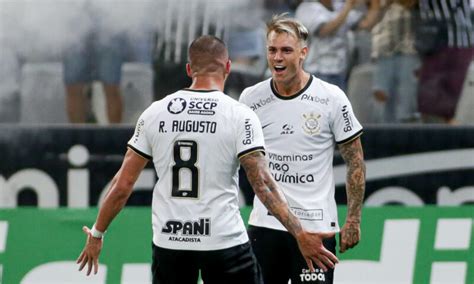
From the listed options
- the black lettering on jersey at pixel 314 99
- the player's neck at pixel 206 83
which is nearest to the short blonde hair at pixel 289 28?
the black lettering on jersey at pixel 314 99

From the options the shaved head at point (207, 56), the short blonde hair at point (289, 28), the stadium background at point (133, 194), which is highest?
the short blonde hair at point (289, 28)

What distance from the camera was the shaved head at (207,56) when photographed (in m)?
5.37

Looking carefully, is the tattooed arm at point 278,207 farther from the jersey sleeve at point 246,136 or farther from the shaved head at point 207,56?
the shaved head at point 207,56

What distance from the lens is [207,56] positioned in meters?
5.38

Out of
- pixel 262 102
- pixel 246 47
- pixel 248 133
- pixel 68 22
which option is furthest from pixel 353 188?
pixel 68 22

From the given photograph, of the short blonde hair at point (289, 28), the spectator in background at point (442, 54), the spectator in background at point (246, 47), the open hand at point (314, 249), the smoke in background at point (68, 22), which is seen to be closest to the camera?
the open hand at point (314, 249)

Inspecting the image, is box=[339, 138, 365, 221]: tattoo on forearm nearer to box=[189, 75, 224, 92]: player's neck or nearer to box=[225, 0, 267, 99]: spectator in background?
box=[189, 75, 224, 92]: player's neck

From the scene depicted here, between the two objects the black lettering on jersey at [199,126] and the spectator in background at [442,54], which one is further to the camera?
the spectator in background at [442,54]

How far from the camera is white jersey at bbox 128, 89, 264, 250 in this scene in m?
5.20

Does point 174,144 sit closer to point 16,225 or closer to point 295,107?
point 295,107

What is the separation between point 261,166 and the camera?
5273 millimetres

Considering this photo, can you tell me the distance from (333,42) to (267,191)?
10.1ft

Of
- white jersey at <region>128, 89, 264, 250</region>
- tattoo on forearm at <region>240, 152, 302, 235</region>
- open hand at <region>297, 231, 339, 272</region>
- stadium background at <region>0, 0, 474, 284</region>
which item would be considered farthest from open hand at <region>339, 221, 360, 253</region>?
stadium background at <region>0, 0, 474, 284</region>

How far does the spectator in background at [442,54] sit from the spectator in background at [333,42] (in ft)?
1.73
